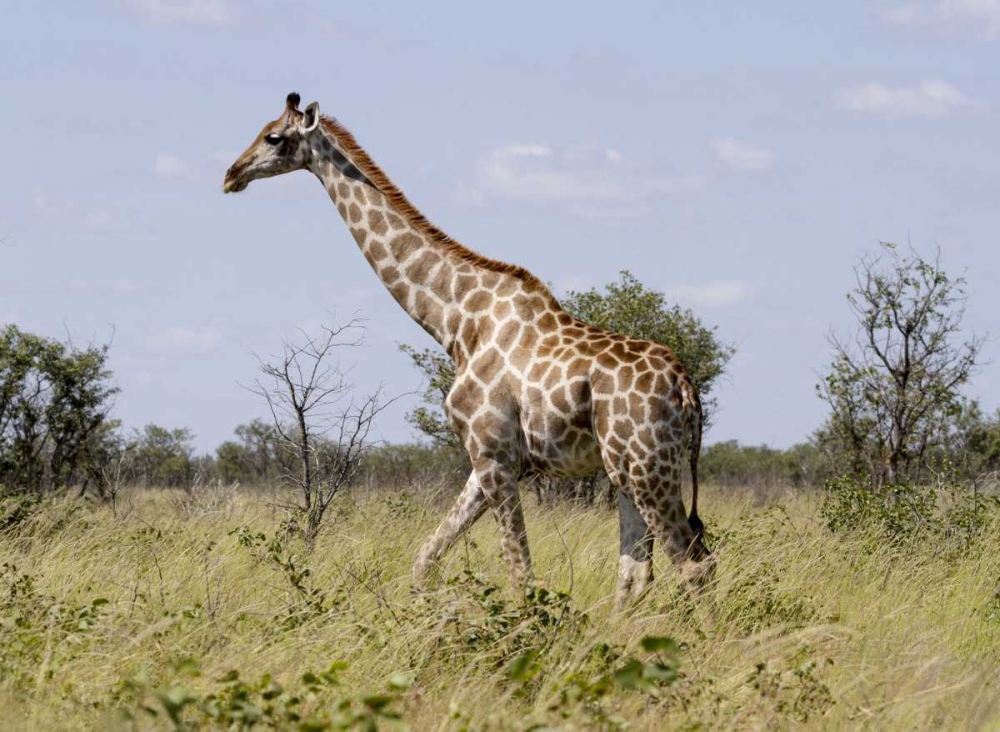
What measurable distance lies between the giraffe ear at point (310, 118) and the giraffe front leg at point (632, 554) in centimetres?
373

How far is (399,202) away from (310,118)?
0.94m

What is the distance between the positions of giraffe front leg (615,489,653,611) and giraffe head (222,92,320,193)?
376cm

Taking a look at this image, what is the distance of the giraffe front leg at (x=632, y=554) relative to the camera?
8.89m

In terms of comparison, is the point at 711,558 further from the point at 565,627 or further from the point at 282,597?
the point at 282,597

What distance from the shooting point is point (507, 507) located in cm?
907

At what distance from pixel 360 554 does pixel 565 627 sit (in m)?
3.63

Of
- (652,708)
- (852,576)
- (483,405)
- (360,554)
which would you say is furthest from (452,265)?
(652,708)

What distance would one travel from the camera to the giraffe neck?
988 centimetres

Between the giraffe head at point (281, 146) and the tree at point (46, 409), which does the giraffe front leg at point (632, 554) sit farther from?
the tree at point (46, 409)

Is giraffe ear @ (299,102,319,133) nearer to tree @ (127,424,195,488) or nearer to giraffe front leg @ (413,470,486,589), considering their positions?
giraffe front leg @ (413,470,486,589)

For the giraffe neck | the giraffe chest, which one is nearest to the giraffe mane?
the giraffe neck

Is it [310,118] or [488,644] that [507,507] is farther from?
[310,118]

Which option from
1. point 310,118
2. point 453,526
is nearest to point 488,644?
point 453,526

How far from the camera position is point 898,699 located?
6.43 metres
